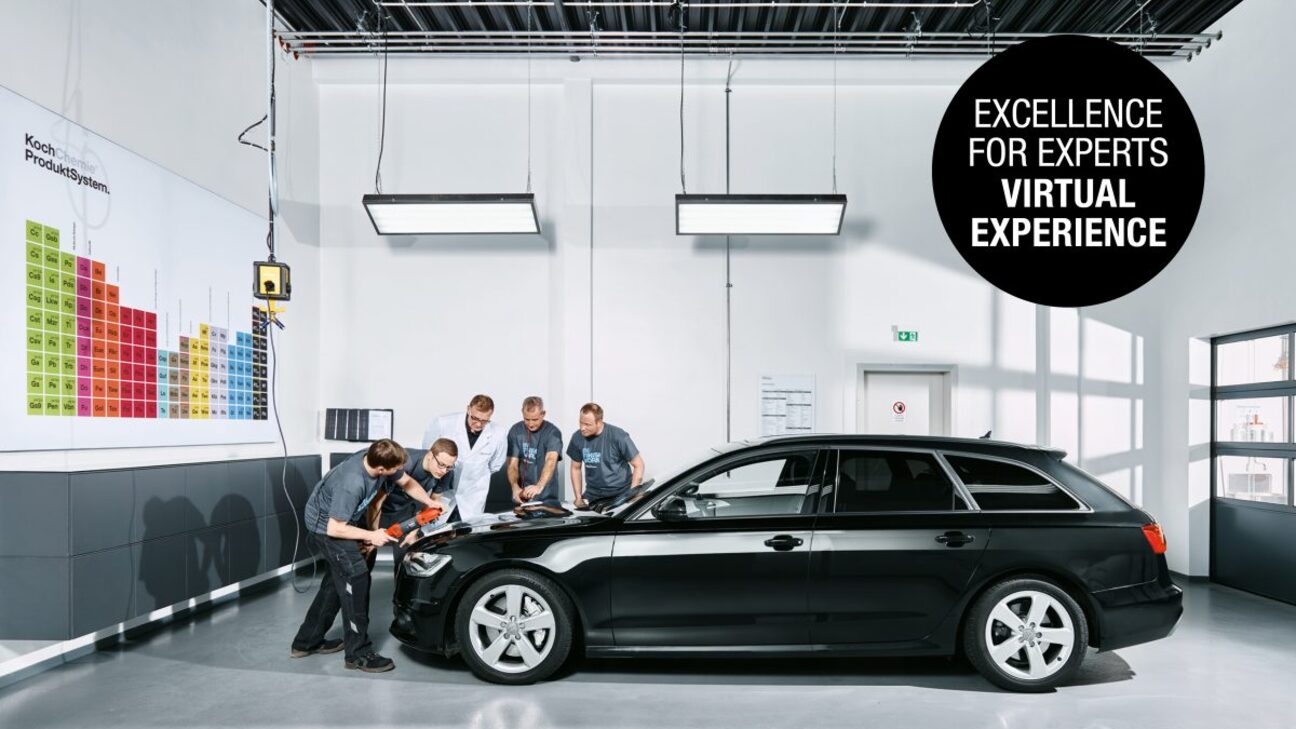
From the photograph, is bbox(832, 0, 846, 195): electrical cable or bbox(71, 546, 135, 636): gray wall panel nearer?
bbox(71, 546, 135, 636): gray wall panel

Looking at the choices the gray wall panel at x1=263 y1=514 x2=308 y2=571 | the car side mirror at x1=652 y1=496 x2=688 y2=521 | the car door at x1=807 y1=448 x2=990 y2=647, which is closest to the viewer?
the car door at x1=807 y1=448 x2=990 y2=647

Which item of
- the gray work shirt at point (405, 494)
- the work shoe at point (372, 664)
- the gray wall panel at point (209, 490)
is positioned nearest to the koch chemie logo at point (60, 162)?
the gray wall panel at point (209, 490)

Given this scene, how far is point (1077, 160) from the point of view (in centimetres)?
599

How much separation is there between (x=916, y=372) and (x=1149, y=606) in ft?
13.0

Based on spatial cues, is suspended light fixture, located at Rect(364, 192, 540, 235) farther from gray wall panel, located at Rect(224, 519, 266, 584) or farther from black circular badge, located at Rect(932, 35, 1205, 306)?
black circular badge, located at Rect(932, 35, 1205, 306)

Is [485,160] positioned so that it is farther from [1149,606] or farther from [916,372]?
[1149,606]

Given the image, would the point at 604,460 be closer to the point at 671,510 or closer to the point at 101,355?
the point at 671,510

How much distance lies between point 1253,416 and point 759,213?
4.47m

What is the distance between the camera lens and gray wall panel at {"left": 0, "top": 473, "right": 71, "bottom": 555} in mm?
4191

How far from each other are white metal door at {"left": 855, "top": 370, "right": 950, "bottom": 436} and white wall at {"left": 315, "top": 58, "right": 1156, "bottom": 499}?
7.6 inches

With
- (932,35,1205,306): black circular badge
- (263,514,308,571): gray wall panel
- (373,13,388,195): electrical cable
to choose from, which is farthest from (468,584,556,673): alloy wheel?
(373,13,388,195): electrical cable

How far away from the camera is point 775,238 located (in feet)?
25.5

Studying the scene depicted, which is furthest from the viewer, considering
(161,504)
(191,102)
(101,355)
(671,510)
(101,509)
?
(191,102)

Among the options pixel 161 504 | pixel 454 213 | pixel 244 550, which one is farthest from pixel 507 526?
pixel 454 213
